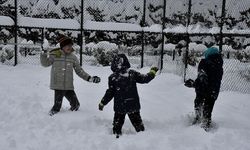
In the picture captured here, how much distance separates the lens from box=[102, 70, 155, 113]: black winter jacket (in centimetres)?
590

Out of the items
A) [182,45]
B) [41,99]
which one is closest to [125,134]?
[41,99]

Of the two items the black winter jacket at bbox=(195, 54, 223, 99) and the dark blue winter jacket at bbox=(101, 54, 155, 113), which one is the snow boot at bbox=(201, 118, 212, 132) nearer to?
the black winter jacket at bbox=(195, 54, 223, 99)

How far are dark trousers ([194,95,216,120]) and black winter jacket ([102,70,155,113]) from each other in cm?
109

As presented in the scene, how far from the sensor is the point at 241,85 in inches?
393

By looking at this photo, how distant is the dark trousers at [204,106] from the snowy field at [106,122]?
0.28 metres

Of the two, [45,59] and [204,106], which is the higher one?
[45,59]

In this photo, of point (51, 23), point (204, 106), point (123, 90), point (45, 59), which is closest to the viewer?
point (123, 90)

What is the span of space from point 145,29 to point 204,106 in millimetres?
5902

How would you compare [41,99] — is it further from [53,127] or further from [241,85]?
[241,85]

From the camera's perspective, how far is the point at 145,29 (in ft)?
39.5

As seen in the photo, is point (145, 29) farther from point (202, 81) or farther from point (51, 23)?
point (202, 81)

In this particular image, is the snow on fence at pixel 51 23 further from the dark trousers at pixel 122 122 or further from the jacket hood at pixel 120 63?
the dark trousers at pixel 122 122

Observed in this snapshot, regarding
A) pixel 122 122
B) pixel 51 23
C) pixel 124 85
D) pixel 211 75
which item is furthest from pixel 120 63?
pixel 51 23

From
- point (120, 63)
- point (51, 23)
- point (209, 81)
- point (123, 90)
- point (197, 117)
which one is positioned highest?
point (51, 23)
